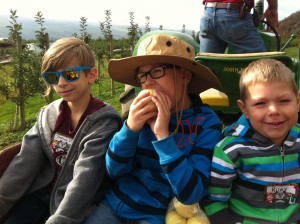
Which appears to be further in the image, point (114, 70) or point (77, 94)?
point (77, 94)

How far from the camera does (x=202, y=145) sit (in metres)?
1.86

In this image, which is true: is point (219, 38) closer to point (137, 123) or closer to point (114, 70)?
point (114, 70)

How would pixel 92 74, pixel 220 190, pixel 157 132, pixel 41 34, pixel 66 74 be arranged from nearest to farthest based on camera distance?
pixel 157 132, pixel 220 190, pixel 66 74, pixel 92 74, pixel 41 34

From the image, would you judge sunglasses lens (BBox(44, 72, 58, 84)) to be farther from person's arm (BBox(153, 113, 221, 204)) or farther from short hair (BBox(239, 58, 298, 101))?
short hair (BBox(239, 58, 298, 101))

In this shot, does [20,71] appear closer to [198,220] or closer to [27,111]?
[27,111]

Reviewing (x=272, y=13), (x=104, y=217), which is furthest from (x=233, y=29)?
(x=104, y=217)

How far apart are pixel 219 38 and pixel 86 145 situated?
2.05m

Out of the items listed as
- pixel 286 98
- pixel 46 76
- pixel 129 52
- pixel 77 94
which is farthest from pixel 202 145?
pixel 129 52

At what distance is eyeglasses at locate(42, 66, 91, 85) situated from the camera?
2.19m

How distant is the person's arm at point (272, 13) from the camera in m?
3.94

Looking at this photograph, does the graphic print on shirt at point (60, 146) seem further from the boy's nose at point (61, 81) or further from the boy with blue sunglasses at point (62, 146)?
the boy's nose at point (61, 81)

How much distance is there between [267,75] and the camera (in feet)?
5.82

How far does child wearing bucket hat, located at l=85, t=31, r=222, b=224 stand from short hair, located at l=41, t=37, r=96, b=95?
0.30 metres

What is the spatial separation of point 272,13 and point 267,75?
255 centimetres
